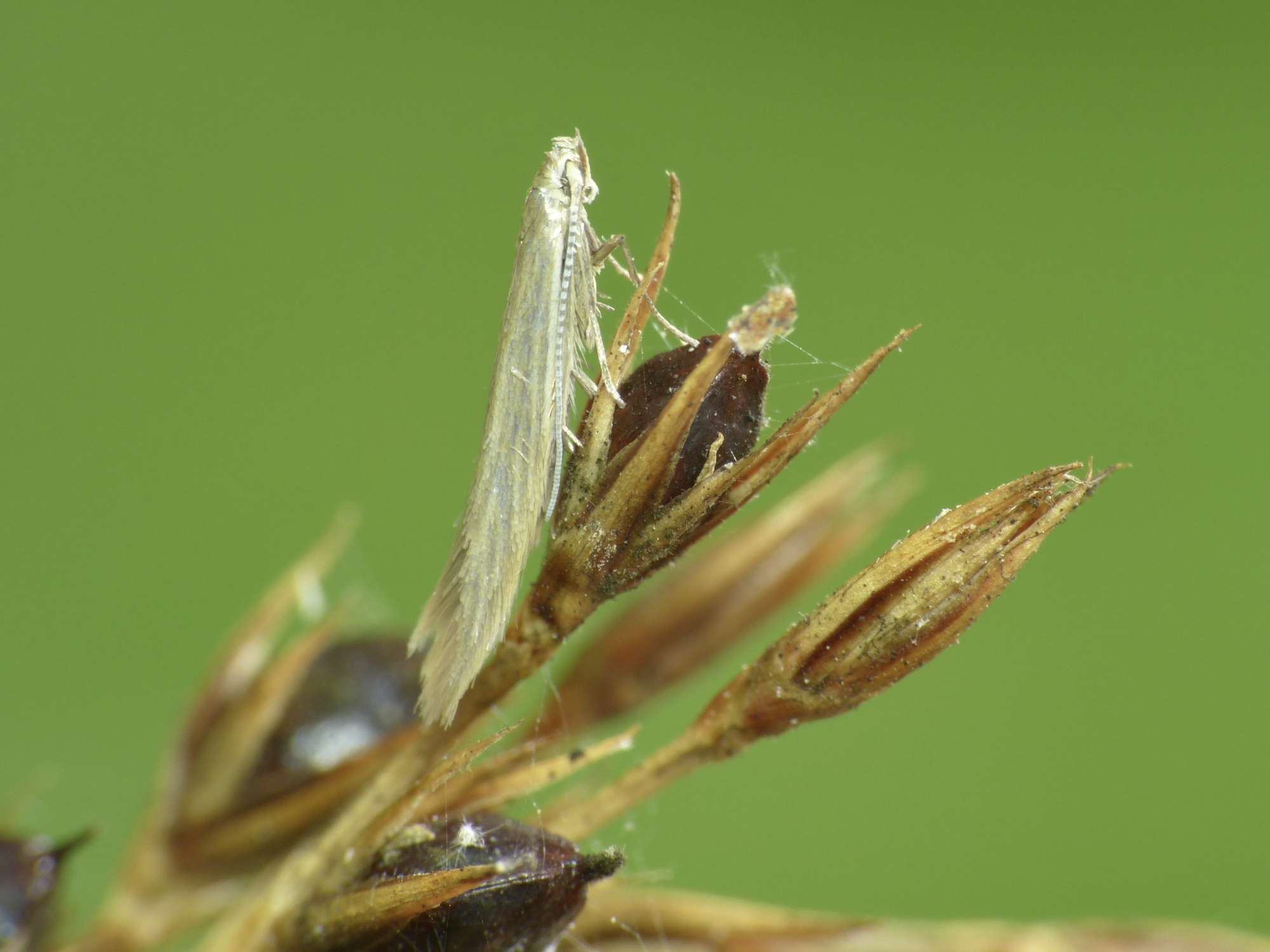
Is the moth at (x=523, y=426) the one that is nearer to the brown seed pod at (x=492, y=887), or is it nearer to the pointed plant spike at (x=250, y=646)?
the brown seed pod at (x=492, y=887)

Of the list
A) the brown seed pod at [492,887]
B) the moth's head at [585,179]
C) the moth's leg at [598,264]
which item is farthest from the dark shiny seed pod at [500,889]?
the moth's head at [585,179]

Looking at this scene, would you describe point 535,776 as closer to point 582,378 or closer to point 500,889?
point 500,889

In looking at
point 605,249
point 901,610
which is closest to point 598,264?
point 605,249

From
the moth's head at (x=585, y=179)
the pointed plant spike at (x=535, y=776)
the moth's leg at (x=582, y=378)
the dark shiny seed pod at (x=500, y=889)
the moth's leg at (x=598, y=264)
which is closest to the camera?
the dark shiny seed pod at (x=500, y=889)

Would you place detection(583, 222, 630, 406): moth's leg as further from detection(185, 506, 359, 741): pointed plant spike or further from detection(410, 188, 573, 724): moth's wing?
detection(185, 506, 359, 741): pointed plant spike

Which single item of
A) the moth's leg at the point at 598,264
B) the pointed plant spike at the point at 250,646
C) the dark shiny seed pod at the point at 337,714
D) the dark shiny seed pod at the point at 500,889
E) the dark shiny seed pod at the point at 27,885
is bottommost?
the dark shiny seed pod at the point at 500,889
